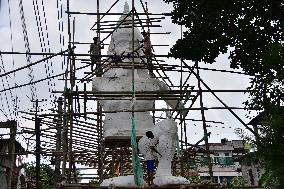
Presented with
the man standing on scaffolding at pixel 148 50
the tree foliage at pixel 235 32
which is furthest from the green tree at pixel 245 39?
the man standing on scaffolding at pixel 148 50

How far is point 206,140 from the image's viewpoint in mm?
9914

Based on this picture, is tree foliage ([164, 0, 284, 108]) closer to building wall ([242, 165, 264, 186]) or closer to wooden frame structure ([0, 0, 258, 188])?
wooden frame structure ([0, 0, 258, 188])

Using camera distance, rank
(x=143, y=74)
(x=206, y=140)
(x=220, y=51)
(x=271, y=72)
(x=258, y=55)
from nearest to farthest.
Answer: (x=271, y=72) < (x=206, y=140) < (x=258, y=55) < (x=220, y=51) < (x=143, y=74)

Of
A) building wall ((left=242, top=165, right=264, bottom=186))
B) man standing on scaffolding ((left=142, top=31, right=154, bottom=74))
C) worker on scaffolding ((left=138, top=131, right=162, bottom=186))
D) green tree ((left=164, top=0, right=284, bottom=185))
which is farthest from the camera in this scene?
building wall ((left=242, top=165, right=264, bottom=186))

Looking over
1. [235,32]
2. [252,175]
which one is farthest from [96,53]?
[252,175]

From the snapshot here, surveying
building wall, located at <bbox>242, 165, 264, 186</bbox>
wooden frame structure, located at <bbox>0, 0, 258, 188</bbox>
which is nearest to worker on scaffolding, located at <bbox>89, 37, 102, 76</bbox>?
wooden frame structure, located at <bbox>0, 0, 258, 188</bbox>

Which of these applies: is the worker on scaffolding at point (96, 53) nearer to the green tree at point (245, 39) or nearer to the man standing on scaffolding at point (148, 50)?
the man standing on scaffolding at point (148, 50)

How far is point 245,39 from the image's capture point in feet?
35.3

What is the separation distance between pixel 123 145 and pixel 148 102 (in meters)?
1.68

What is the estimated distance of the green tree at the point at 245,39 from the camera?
9.90 m

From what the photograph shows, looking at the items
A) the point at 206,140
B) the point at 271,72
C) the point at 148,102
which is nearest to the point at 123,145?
the point at 148,102

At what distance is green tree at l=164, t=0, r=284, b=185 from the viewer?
32.5 ft

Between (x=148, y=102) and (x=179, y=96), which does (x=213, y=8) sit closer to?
(x=179, y=96)

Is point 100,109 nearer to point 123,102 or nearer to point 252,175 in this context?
point 123,102
